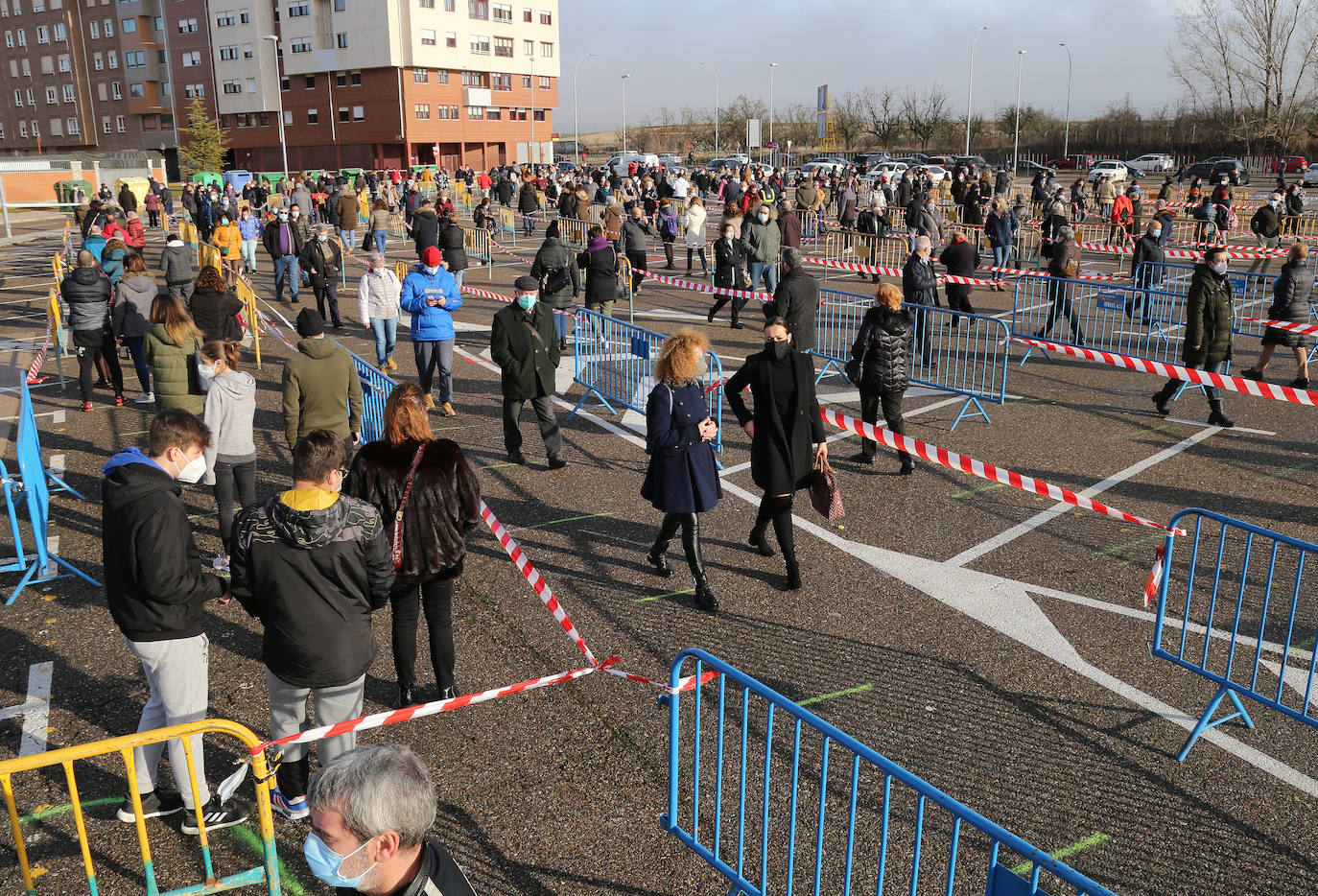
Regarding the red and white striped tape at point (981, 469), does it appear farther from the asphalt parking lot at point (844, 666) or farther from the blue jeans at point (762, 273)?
the blue jeans at point (762, 273)

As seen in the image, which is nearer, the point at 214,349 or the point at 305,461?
the point at 305,461

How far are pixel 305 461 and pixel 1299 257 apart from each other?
11.9 m

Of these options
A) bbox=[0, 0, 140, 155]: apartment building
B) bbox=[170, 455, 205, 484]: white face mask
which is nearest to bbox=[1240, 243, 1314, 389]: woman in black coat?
bbox=[170, 455, 205, 484]: white face mask

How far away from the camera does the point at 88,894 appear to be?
14.1 feet

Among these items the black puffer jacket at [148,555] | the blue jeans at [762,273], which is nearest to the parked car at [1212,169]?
the blue jeans at [762,273]

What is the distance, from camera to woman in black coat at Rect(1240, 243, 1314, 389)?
11.6 m

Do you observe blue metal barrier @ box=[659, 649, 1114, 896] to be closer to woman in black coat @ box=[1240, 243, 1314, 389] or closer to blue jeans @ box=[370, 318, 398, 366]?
blue jeans @ box=[370, 318, 398, 366]

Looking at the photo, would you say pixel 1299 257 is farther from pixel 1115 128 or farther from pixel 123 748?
pixel 1115 128

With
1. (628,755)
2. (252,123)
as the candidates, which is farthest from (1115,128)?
(628,755)

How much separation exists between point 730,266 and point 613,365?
6.16 metres

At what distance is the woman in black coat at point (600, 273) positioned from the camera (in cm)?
1391

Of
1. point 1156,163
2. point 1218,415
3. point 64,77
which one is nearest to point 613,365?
point 1218,415

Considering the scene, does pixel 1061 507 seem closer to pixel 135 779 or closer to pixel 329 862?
pixel 135 779

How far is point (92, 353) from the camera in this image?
12125 mm
